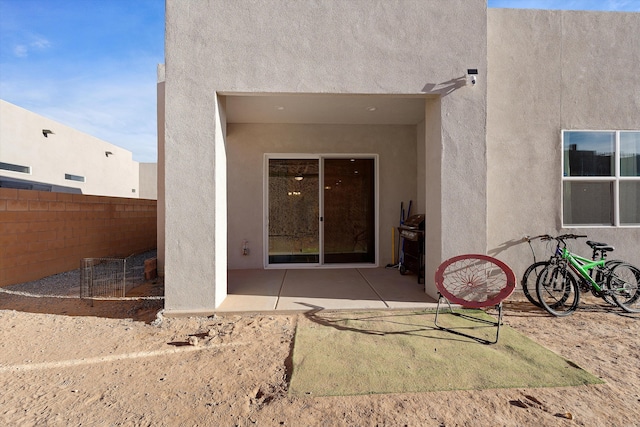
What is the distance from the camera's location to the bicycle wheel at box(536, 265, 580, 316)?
13.0 ft

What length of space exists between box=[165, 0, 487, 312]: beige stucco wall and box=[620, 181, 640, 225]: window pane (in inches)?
99.9

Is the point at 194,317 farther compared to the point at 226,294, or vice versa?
the point at 226,294

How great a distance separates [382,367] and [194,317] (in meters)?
2.29

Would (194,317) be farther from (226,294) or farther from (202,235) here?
(202,235)

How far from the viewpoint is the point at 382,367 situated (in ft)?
8.84

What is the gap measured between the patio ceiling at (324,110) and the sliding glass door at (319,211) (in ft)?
2.74

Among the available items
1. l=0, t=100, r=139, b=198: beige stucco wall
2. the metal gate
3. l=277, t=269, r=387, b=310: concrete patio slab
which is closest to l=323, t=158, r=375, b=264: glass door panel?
l=277, t=269, r=387, b=310: concrete patio slab

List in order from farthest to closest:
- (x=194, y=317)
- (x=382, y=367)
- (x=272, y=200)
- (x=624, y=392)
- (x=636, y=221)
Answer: (x=272, y=200)
(x=636, y=221)
(x=194, y=317)
(x=382, y=367)
(x=624, y=392)

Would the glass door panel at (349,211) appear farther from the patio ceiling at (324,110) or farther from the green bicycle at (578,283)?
the green bicycle at (578,283)

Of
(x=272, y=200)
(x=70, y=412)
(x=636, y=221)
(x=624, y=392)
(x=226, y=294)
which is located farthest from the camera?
(x=272, y=200)

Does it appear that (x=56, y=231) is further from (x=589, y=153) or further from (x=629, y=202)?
(x=629, y=202)

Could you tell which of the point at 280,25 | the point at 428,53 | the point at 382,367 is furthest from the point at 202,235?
the point at 428,53

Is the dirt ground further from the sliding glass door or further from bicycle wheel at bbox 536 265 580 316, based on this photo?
the sliding glass door

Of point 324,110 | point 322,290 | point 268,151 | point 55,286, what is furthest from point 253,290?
point 55,286
